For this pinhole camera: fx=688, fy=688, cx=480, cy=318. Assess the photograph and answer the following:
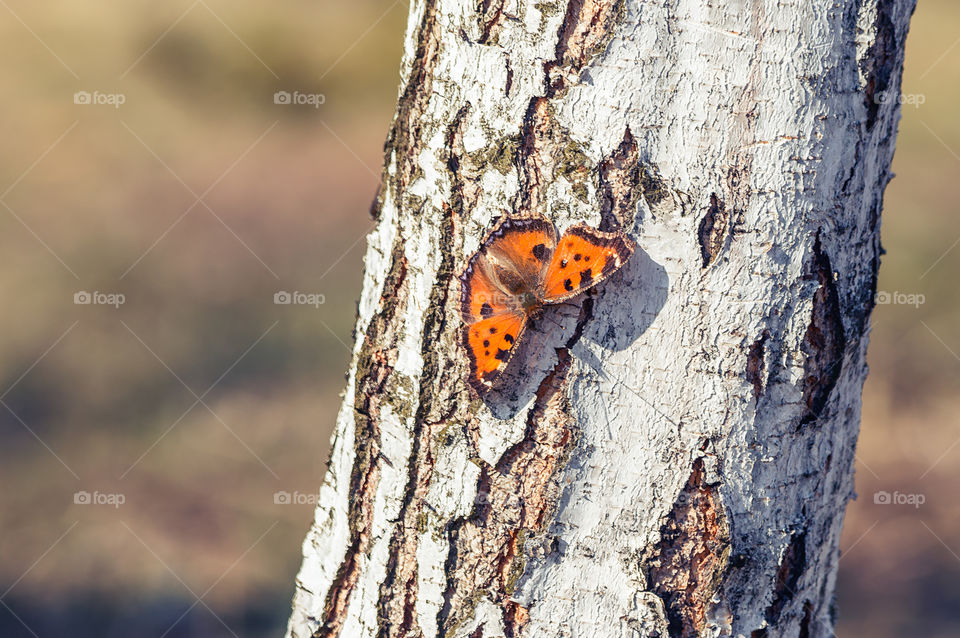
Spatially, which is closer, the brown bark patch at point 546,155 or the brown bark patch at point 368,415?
the brown bark patch at point 546,155

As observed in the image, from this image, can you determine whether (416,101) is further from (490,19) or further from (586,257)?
(586,257)

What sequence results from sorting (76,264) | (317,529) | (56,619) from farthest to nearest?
1. (76,264)
2. (56,619)
3. (317,529)

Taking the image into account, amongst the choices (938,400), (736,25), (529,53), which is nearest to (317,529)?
(529,53)

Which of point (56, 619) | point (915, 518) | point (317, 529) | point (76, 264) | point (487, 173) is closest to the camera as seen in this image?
Answer: point (487, 173)

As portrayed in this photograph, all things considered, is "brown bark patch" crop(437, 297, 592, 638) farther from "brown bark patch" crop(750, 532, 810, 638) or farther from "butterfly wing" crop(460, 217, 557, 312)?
"brown bark patch" crop(750, 532, 810, 638)

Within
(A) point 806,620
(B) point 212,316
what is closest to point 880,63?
(A) point 806,620

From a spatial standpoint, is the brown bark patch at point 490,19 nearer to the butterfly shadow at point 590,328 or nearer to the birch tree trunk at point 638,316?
the birch tree trunk at point 638,316

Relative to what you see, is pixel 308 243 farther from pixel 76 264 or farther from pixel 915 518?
pixel 915 518

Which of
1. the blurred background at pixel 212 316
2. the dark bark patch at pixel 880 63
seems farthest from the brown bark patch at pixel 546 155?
the blurred background at pixel 212 316
